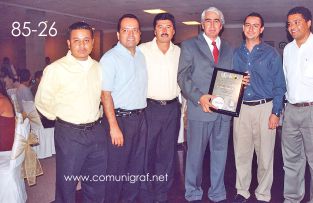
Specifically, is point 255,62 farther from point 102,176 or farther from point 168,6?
point 168,6

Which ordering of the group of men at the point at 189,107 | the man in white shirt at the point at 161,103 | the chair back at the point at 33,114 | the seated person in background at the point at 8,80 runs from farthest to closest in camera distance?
the seated person in background at the point at 8,80 < the chair back at the point at 33,114 < the man in white shirt at the point at 161,103 < the group of men at the point at 189,107

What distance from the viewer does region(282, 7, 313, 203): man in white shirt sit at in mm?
3369

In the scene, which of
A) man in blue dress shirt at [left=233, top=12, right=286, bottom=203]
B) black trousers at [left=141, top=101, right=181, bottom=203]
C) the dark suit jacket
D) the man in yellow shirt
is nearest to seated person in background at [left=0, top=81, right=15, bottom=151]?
the man in yellow shirt

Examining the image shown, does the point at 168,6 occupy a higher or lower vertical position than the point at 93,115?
higher

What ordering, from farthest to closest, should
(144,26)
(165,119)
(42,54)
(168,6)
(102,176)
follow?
(144,26)
(42,54)
(168,6)
(165,119)
(102,176)

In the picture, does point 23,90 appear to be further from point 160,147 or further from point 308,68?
point 308,68

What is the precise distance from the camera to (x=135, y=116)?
10.7ft

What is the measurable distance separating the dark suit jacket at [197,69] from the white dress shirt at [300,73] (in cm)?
65

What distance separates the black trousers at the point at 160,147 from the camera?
11.4ft

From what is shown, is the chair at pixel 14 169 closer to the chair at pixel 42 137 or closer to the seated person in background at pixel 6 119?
the seated person in background at pixel 6 119

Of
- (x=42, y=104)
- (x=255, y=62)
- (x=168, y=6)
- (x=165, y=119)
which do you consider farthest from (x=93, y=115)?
(x=168, y=6)

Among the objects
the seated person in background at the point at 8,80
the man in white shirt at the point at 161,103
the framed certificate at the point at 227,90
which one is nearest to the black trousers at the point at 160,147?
the man in white shirt at the point at 161,103

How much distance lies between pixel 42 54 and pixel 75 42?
9.98 meters

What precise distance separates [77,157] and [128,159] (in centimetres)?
65
